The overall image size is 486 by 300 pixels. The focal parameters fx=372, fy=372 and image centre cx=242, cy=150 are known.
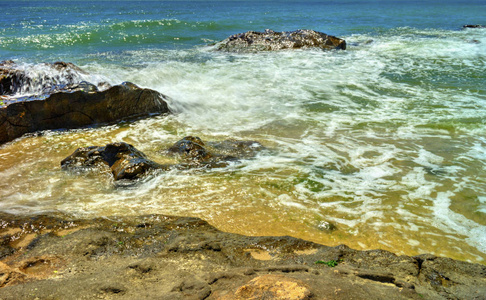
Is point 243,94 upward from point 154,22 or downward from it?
downward

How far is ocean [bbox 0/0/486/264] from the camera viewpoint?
4.55 meters

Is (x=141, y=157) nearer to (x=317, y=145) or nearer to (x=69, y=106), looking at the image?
(x=69, y=106)

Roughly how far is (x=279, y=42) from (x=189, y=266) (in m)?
15.3

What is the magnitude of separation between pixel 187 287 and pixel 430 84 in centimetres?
1117

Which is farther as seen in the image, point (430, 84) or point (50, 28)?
point (50, 28)

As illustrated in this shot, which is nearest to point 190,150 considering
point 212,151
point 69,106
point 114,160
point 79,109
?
point 212,151

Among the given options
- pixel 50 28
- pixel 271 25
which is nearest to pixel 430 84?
pixel 271 25

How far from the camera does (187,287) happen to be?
266 cm

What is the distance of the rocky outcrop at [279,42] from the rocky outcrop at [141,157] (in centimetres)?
1111

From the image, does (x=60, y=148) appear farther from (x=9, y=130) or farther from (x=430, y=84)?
(x=430, y=84)

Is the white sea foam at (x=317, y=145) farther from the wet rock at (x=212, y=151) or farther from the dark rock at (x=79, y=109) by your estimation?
the dark rock at (x=79, y=109)

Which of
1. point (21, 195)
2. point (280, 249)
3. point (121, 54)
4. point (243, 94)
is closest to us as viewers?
point (280, 249)

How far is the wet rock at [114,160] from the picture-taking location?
5.53 meters

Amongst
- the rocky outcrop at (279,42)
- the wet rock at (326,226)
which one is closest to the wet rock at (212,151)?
the wet rock at (326,226)
